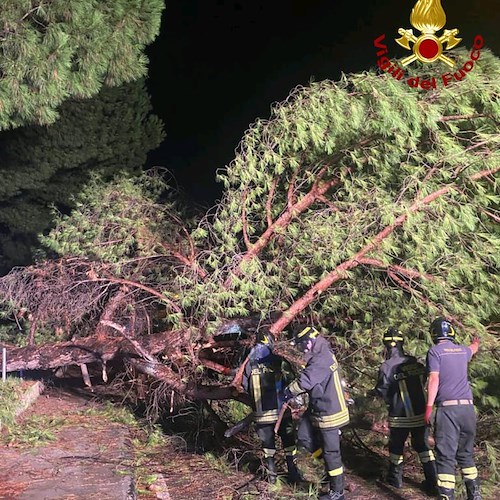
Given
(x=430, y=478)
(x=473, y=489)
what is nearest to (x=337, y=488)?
(x=430, y=478)

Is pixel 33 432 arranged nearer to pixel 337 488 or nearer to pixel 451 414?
pixel 337 488

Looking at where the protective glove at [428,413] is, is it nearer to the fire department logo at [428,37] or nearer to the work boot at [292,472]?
the work boot at [292,472]

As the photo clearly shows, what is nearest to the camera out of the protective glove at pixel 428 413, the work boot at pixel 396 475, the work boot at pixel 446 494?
the work boot at pixel 446 494

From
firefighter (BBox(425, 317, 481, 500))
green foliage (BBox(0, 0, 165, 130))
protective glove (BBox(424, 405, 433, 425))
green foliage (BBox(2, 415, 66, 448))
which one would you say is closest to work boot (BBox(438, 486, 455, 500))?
firefighter (BBox(425, 317, 481, 500))

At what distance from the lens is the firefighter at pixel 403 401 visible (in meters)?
5.05

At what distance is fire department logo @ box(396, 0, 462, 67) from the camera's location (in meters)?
5.93

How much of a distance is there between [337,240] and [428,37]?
2.56 m

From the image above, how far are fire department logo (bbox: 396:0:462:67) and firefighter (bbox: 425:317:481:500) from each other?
300cm

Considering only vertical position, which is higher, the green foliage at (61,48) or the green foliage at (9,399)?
the green foliage at (61,48)

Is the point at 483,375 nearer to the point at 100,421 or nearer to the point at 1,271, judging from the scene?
the point at 100,421

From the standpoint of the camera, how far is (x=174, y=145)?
12.2 meters

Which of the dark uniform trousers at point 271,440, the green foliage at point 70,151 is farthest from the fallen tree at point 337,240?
the green foliage at point 70,151

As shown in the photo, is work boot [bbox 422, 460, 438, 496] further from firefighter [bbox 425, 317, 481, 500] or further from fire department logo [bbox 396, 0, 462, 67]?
fire department logo [bbox 396, 0, 462, 67]

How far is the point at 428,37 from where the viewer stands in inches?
242
